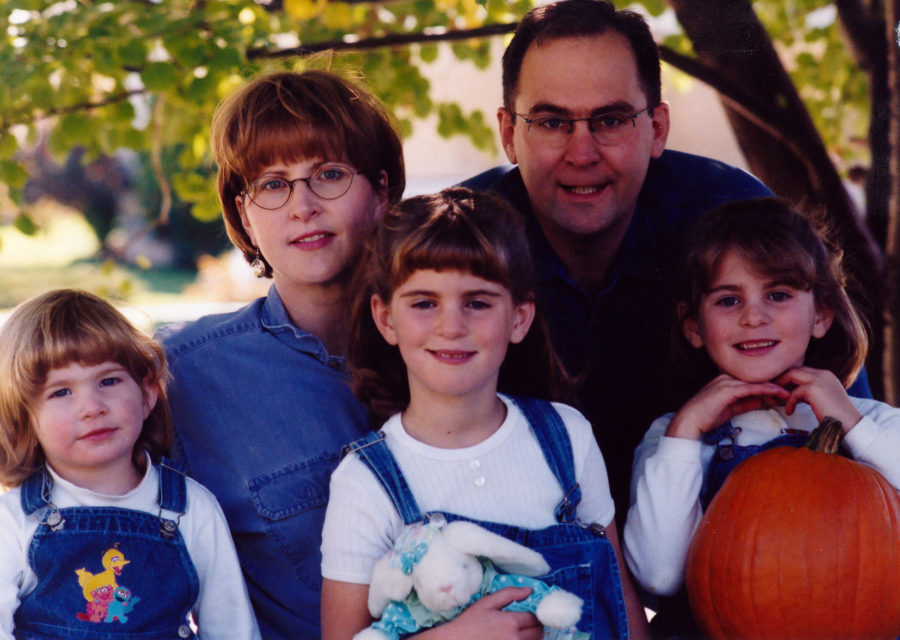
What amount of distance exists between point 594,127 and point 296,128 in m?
0.90

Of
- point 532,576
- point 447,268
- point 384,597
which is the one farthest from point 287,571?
point 447,268

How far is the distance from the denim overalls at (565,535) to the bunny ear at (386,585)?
139 mm

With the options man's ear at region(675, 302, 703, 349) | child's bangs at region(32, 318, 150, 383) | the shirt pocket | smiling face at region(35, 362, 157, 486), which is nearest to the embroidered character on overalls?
smiling face at region(35, 362, 157, 486)

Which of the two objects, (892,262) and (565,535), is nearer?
(565,535)

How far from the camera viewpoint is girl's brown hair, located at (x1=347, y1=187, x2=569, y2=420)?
2.04 m

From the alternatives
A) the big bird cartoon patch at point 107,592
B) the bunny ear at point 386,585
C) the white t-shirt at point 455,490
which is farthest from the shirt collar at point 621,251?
the big bird cartoon patch at point 107,592

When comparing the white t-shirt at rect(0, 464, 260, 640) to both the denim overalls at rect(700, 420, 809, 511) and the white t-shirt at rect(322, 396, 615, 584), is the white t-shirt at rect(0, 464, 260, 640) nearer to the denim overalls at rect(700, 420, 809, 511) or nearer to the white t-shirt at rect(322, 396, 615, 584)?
the white t-shirt at rect(322, 396, 615, 584)

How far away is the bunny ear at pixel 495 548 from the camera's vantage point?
1.81m

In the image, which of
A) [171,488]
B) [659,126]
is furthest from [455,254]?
[659,126]

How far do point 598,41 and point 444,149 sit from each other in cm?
901

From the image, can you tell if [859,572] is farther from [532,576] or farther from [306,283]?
[306,283]

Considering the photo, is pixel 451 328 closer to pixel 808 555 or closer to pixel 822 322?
pixel 808 555

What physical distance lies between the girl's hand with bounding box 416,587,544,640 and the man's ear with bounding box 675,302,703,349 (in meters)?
0.90

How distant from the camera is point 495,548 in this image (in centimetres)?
182
